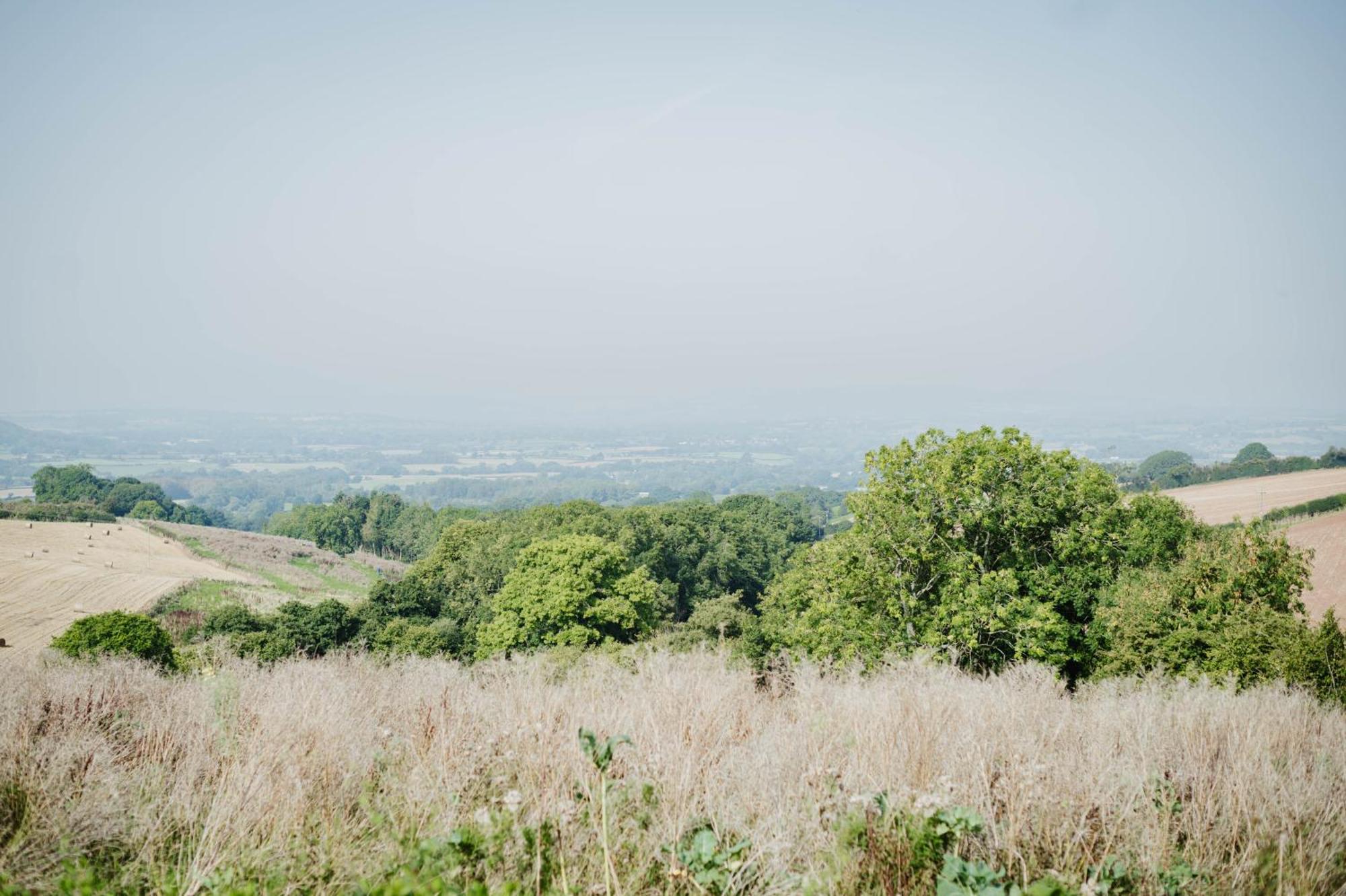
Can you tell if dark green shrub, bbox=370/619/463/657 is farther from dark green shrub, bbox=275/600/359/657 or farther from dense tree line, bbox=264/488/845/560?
dense tree line, bbox=264/488/845/560

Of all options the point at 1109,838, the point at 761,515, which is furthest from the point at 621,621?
the point at 761,515

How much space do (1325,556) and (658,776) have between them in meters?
41.1

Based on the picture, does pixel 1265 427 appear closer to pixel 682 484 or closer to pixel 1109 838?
pixel 682 484

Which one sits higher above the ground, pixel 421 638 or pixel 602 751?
pixel 602 751

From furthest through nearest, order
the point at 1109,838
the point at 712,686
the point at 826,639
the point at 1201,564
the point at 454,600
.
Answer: the point at 454,600 < the point at 826,639 < the point at 1201,564 < the point at 712,686 < the point at 1109,838

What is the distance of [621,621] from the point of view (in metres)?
27.4

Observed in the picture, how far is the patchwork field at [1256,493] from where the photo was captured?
44156mm

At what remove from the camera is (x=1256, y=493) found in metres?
51.0

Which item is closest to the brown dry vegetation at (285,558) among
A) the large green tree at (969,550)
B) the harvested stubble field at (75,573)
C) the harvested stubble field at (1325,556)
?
the harvested stubble field at (75,573)

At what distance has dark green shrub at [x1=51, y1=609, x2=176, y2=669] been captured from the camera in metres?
20.3

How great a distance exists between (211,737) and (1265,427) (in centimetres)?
25334

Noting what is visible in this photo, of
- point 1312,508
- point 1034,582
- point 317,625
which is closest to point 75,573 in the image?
point 317,625

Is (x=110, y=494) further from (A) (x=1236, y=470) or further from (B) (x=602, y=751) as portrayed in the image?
(A) (x=1236, y=470)

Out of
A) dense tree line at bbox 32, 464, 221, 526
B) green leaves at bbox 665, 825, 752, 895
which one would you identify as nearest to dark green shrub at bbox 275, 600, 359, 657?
green leaves at bbox 665, 825, 752, 895
